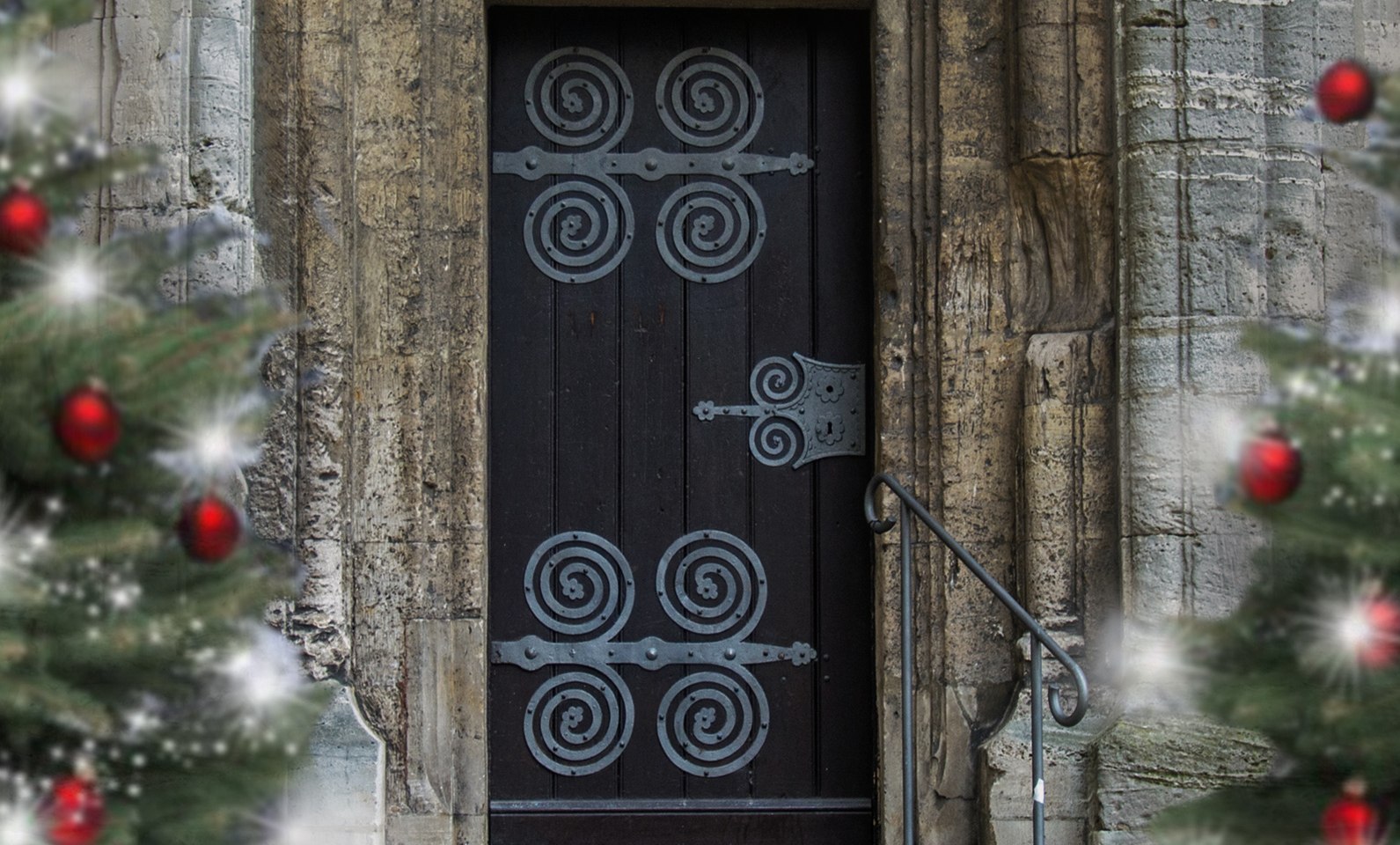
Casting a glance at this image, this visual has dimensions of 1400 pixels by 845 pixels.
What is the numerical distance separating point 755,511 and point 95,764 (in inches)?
95.6

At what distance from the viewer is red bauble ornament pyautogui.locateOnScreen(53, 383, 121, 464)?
2170 millimetres

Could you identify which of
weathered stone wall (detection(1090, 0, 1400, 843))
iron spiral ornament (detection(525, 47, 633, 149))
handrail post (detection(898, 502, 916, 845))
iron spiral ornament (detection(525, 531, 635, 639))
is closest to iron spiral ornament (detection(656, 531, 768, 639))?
iron spiral ornament (detection(525, 531, 635, 639))

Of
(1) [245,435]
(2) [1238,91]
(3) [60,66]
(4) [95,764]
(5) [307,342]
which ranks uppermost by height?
(2) [1238,91]

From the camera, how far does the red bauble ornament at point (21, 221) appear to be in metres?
2.23

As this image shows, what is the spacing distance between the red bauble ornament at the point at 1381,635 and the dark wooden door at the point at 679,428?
219cm

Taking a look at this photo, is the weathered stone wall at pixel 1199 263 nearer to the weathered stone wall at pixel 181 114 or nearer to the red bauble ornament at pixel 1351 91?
the red bauble ornament at pixel 1351 91

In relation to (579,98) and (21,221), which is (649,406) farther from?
(21,221)

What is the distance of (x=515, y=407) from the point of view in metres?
4.38

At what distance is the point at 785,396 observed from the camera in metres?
4.42

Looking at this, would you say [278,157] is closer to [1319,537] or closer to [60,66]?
[60,66]

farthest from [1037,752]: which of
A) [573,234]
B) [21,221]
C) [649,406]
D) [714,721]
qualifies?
[21,221]

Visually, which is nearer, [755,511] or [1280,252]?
[1280,252]

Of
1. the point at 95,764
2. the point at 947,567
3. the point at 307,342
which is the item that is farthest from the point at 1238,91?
the point at 95,764

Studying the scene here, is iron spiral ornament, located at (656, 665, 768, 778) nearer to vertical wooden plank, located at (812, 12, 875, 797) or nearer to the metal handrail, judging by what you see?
vertical wooden plank, located at (812, 12, 875, 797)
